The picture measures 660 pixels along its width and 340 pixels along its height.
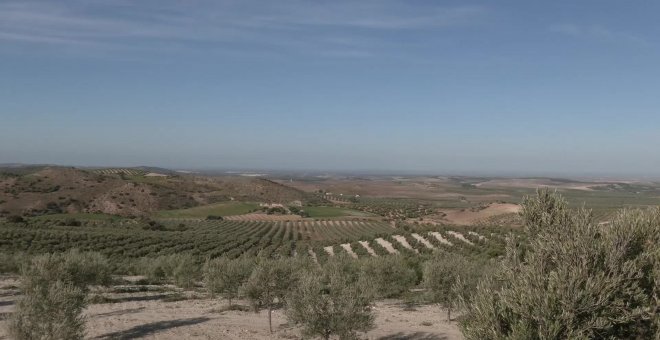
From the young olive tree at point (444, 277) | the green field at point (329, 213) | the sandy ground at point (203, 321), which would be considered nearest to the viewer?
the sandy ground at point (203, 321)

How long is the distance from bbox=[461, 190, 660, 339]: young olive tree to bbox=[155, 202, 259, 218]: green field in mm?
123981

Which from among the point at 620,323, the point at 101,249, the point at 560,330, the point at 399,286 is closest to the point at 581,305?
the point at 560,330

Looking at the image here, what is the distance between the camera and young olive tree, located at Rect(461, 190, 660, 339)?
10859mm

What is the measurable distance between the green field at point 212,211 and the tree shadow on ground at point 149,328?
4163 inches

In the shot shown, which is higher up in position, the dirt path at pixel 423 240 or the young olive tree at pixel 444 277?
the young olive tree at pixel 444 277

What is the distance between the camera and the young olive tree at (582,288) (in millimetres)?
10859

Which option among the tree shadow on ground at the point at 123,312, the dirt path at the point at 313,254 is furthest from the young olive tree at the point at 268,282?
the dirt path at the point at 313,254

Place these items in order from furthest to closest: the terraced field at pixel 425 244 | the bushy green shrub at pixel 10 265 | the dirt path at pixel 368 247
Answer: the dirt path at pixel 368 247, the terraced field at pixel 425 244, the bushy green shrub at pixel 10 265

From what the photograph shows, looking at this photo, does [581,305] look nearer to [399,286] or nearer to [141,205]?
[399,286]

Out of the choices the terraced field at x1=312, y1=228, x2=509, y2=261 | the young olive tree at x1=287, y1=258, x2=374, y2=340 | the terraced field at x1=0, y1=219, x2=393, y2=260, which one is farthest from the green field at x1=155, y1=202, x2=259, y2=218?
the young olive tree at x1=287, y1=258, x2=374, y2=340

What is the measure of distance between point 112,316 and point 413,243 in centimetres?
4982

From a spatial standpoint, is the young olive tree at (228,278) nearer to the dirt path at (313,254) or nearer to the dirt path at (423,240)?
the dirt path at (313,254)

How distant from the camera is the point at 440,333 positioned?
24.9m

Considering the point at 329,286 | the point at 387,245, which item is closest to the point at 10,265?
the point at 329,286
